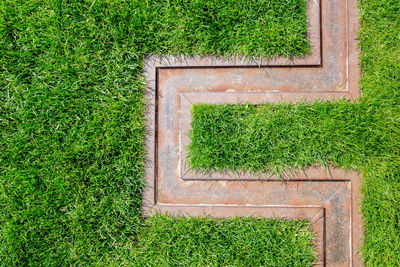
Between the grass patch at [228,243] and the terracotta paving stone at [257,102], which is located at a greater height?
the terracotta paving stone at [257,102]

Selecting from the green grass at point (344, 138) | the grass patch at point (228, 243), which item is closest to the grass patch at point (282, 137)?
the green grass at point (344, 138)

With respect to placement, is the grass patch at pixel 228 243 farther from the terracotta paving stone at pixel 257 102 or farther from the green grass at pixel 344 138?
the green grass at pixel 344 138

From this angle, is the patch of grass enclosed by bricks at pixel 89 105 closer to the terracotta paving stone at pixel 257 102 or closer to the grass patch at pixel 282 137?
the terracotta paving stone at pixel 257 102

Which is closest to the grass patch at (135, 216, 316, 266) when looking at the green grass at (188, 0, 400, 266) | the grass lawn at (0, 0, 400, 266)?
Answer: the grass lawn at (0, 0, 400, 266)

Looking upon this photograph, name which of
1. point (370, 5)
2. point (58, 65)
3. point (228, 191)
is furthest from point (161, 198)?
point (370, 5)

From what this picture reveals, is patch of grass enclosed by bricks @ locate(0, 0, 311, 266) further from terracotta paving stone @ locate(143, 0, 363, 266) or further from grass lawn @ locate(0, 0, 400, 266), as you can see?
terracotta paving stone @ locate(143, 0, 363, 266)

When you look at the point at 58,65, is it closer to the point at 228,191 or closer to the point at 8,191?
the point at 8,191

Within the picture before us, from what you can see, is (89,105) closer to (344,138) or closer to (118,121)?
(118,121)
